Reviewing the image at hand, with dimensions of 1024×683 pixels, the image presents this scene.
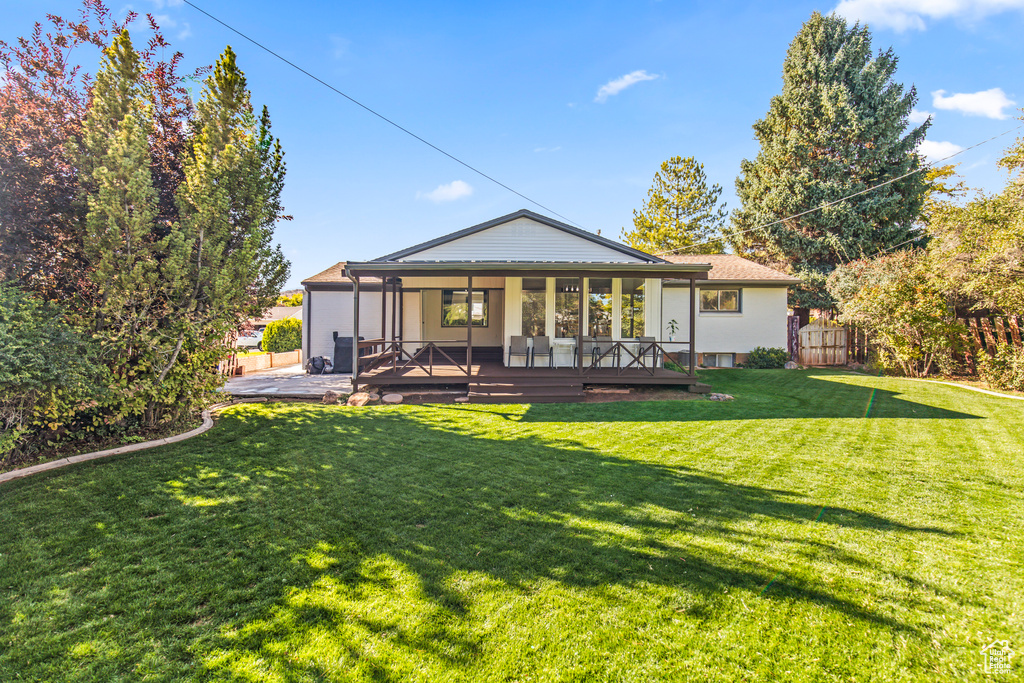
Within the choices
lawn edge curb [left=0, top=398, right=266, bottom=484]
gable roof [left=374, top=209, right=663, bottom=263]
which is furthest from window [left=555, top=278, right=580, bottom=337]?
lawn edge curb [left=0, top=398, right=266, bottom=484]

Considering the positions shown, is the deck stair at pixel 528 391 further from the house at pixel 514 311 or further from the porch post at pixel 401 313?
the porch post at pixel 401 313

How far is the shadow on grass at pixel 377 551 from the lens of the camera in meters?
2.31

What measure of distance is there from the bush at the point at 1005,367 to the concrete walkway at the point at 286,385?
54.5 feet

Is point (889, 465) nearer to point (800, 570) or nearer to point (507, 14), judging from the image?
point (800, 570)

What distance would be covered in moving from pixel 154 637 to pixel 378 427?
501 centimetres

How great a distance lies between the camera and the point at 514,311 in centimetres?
1210

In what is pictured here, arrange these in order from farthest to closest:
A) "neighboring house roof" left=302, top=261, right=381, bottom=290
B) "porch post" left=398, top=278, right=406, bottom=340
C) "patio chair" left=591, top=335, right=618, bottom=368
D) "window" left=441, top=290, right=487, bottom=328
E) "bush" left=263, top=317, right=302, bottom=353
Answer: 1. "bush" left=263, top=317, right=302, bottom=353
2. "neighboring house roof" left=302, top=261, right=381, bottom=290
3. "window" left=441, top=290, right=487, bottom=328
4. "porch post" left=398, top=278, right=406, bottom=340
5. "patio chair" left=591, top=335, right=618, bottom=368

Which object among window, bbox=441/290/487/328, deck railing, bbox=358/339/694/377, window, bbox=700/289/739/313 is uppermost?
window, bbox=700/289/739/313

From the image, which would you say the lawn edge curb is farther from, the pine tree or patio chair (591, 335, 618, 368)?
patio chair (591, 335, 618, 368)

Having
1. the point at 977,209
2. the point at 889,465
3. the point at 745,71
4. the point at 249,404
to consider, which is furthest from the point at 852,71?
the point at 249,404

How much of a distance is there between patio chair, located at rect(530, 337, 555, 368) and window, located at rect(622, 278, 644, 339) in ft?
7.04

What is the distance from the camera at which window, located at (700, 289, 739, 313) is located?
17109 millimetres

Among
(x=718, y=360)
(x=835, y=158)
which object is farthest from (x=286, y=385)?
(x=835, y=158)

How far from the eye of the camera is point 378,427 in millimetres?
7297
